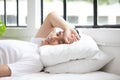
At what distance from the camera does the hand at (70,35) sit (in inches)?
72.2

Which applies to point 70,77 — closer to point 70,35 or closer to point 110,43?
point 70,35

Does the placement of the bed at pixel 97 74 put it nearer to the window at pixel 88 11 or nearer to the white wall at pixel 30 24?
the window at pixel 88 11

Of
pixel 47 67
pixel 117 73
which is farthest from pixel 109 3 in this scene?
pixel 47 67

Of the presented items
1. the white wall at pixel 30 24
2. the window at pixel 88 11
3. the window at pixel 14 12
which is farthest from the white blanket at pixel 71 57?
the window at pixel 14 12

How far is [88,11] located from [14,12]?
3.21ft

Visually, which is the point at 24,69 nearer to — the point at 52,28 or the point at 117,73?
the point at 52,28

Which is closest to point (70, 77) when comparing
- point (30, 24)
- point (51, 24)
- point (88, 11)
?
point (51, 24)

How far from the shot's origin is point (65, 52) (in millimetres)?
1742

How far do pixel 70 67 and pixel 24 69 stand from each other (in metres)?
0.32

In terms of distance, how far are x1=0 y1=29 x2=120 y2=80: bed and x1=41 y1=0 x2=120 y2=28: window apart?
0.30m

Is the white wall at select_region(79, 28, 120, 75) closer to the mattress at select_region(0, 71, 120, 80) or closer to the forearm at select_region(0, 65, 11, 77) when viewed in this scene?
the mattress at select_region(0, 71, 120, 80)

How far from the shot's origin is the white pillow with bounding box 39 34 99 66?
174 centimetres

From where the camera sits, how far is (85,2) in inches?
97.0

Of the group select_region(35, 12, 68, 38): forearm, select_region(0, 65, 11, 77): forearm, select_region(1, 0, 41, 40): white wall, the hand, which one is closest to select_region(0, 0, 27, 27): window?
select_region(1, 0, 41, 40): white wall
